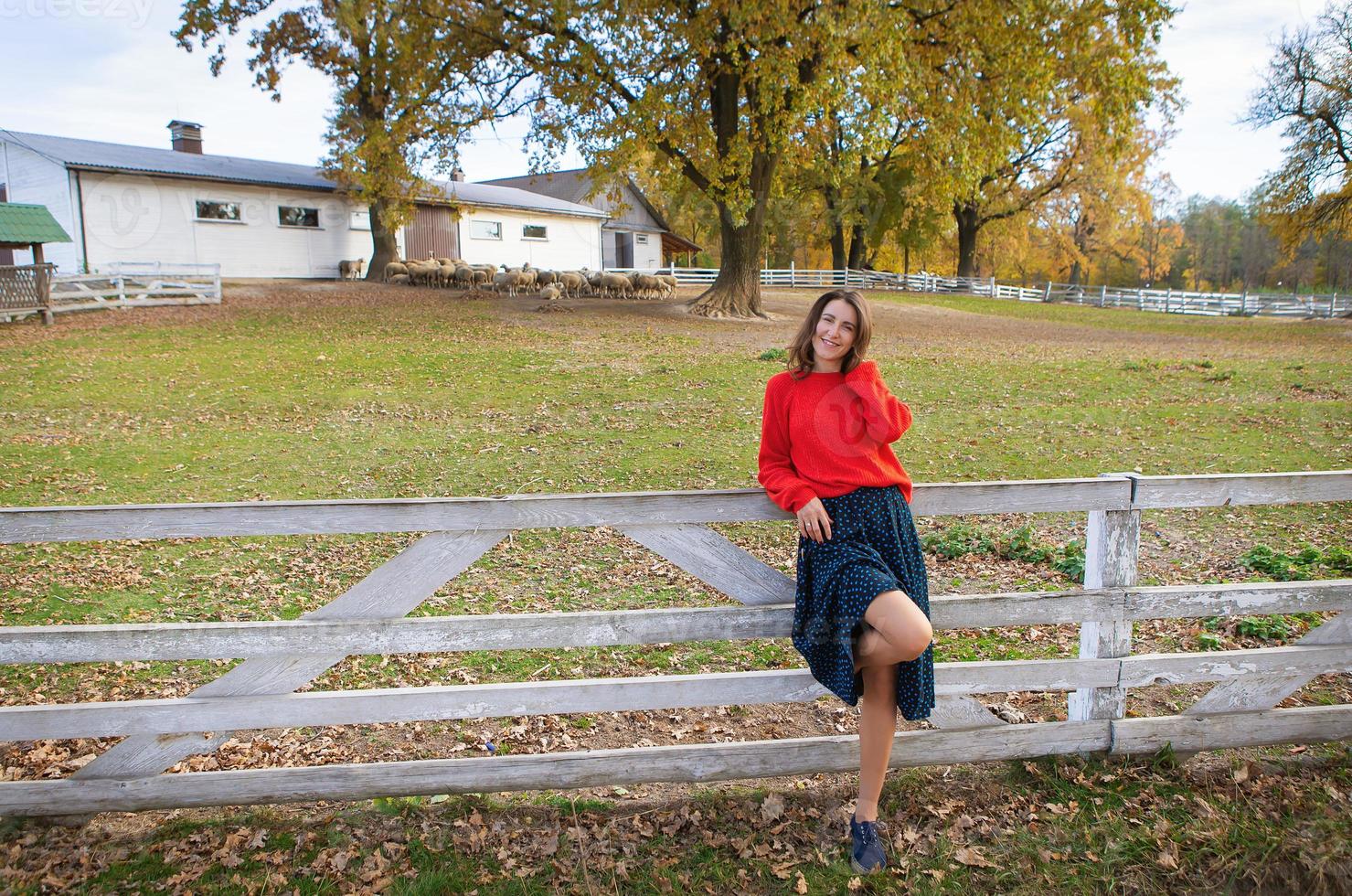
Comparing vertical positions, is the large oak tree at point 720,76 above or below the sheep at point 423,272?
above

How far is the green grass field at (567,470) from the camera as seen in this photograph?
3.65 meters

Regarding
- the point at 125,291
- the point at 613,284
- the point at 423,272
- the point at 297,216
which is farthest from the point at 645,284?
the point at 125,291

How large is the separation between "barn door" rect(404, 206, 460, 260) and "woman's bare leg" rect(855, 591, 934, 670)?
36170mm

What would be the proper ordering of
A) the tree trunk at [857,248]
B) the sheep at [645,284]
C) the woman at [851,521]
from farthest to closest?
the tree trunk at [857,248], the sheep at [645,284], the woman at [851,521]

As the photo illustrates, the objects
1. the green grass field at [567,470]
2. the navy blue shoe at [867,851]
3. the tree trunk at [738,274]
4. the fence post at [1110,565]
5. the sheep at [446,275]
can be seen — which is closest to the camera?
the navy blue shoe at [867,851]

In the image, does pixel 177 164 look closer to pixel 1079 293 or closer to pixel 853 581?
pixel 853 581

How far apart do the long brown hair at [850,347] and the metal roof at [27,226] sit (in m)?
23.6

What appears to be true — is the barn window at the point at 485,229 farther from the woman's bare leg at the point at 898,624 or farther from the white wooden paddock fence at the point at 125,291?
the woman's bare leg at the point at 898,624

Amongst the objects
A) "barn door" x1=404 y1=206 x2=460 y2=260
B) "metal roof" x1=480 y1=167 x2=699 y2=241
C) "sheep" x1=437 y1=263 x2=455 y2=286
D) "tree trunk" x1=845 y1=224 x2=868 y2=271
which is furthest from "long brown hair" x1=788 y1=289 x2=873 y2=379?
"tree trunk" x1=845 y1=224 x2=868 y2=271

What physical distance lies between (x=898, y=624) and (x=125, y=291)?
25719mm

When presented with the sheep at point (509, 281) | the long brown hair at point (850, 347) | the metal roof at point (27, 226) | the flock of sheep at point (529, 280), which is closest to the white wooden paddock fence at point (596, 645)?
the long brown hair at point (850, 347)

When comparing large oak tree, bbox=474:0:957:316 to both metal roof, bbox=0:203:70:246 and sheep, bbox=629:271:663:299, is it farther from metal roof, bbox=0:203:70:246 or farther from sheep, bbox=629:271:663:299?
metal roof, bbox=0:203:70:246

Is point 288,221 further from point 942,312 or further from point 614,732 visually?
point 614,732

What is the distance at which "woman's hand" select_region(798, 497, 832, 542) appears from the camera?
339 centimetres
